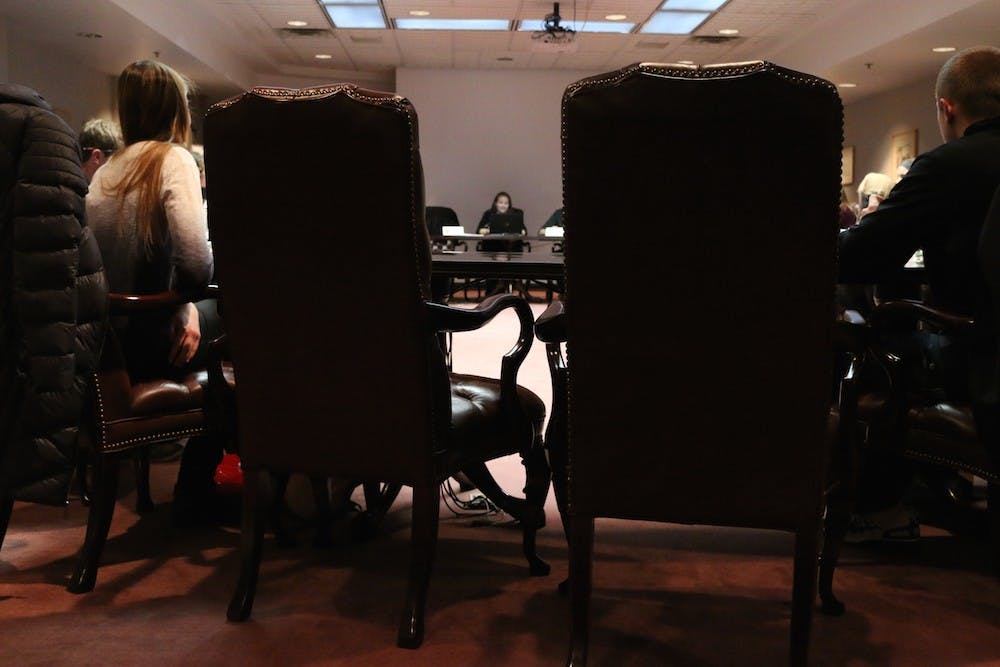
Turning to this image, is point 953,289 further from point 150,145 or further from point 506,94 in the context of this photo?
point 506,94

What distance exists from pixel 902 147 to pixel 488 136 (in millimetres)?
5443

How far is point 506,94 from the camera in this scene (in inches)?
518

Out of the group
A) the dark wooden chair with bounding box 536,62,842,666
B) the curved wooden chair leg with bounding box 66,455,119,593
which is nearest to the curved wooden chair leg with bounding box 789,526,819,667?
the dark wooden chair with bounding box 536,62,842,666

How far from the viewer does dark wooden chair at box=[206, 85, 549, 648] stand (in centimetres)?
167

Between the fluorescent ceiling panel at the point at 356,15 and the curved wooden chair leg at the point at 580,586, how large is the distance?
8.69 metres

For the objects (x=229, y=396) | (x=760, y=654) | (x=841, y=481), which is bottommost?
(x=760, y=654)

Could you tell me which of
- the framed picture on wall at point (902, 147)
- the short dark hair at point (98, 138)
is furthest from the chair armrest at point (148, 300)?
the framed picture on wall at point (902, 147)

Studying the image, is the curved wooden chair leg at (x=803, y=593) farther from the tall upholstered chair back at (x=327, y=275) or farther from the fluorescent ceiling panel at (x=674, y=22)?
the fluorescent ceiling panel at (x=674, y=22)

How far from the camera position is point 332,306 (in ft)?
5.74

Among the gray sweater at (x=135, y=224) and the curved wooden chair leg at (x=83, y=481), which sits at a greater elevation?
the gray sweater at (x=135, y=224)

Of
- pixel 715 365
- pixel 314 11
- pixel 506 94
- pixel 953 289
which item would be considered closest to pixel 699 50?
pixel 506 94

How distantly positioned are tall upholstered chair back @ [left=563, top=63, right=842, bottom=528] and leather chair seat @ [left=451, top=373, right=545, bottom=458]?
0.36 m

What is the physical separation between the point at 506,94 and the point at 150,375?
11475mm

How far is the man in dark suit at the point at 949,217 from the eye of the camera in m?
2.02
